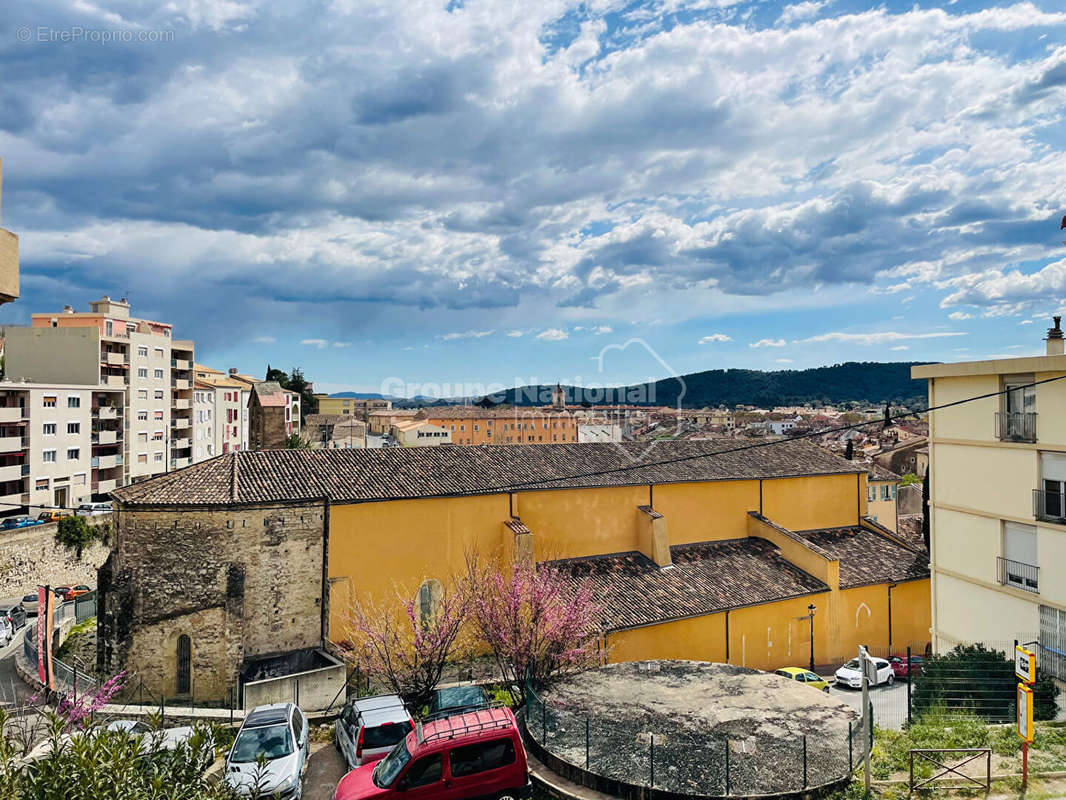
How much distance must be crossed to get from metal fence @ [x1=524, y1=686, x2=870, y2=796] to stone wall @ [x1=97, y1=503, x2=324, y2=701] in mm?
11331

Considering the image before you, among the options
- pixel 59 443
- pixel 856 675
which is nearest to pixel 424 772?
pixel 856 675

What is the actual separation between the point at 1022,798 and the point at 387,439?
323ft

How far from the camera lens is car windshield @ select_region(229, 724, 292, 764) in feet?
43.9

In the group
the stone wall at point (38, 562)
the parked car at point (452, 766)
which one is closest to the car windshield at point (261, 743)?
the parked car at point (452, 766)

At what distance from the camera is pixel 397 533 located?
24.0m

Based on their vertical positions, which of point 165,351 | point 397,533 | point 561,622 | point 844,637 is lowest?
point 844,637

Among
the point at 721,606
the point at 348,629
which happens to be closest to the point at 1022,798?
the point at 721,606

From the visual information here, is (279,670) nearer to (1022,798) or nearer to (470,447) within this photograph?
(470,447)

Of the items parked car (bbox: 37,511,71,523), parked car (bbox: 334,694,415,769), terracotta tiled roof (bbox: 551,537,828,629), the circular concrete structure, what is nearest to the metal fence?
the circular concrete structure

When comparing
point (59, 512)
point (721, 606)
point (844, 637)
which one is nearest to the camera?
point (721, 606)

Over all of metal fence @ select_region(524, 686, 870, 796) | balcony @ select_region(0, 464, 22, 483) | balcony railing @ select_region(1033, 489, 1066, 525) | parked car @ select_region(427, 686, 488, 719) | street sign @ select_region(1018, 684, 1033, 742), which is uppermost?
balcony railing @ select_region(1033, 489, 1066, 525)

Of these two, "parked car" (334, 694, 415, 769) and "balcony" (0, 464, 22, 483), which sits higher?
"balcony" (0, 464, 22, 483)

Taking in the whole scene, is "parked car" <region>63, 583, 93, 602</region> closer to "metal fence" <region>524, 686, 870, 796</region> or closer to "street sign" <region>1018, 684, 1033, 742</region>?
"metal fence" <region>524, 686, 870, 796</region>

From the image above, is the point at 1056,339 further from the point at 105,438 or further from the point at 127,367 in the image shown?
the point at 127,367
